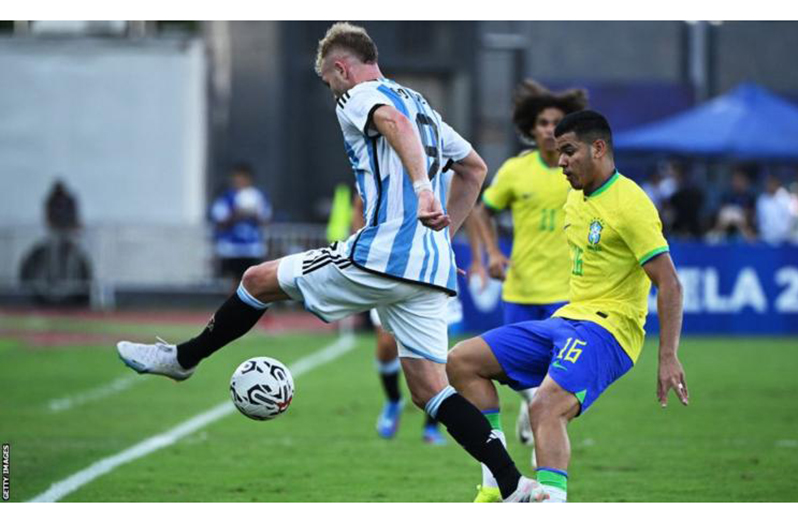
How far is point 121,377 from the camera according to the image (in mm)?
15062

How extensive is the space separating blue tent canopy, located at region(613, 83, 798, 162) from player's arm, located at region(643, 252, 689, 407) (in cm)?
1696

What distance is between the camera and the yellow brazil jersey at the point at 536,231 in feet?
30.4

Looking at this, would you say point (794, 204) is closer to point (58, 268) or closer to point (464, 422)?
point (58, 268)

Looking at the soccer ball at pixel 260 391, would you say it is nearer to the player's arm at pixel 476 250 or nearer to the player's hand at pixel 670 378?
the player's hand at pixel 670 378

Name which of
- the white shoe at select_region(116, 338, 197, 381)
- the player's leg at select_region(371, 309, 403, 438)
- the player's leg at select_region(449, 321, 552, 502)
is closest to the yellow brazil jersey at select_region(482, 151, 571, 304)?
the player's leg at select_region(371, 309, 403, 438)

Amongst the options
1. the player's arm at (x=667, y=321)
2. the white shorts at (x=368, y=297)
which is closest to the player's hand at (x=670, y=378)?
the player's arm at (x=667, y=321)

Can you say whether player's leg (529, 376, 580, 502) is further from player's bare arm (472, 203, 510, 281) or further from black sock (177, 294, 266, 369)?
player's bare arm (472, 203, 510, 281)

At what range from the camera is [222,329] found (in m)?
7.05

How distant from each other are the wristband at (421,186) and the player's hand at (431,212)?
0.02 meters

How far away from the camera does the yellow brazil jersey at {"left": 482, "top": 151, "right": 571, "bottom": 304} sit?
9.27 metres

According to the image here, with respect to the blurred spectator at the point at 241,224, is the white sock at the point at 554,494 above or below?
above

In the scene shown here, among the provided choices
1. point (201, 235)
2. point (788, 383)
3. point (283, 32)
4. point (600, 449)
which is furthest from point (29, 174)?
point (600, 449)

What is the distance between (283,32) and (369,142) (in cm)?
2069

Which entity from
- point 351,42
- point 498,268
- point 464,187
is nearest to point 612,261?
point 464,187
